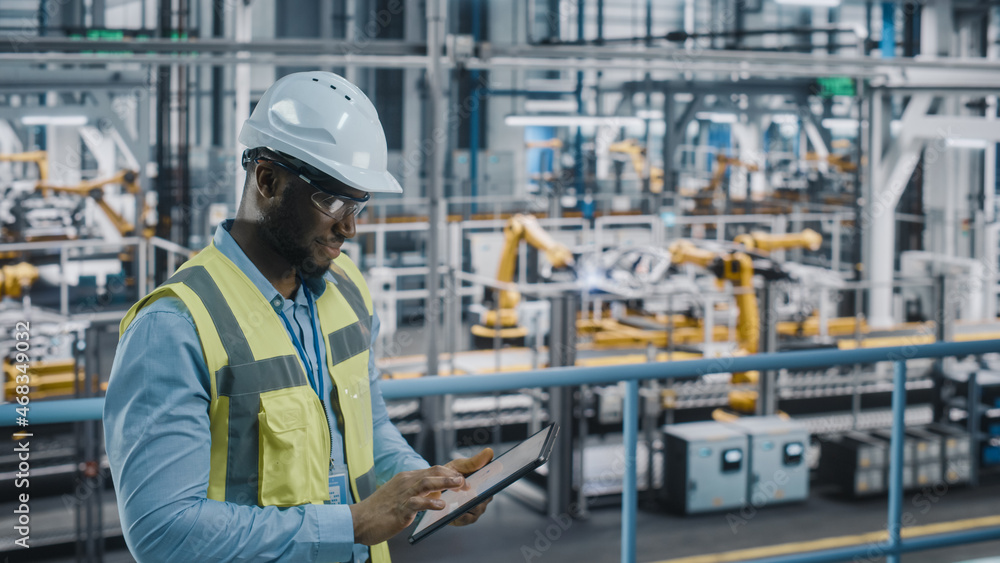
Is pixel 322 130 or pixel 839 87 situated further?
pixel 839 87

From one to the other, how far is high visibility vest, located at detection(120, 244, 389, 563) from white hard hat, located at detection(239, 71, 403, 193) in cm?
20

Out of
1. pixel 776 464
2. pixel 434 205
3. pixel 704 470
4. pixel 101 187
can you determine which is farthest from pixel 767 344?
pixel 101 187

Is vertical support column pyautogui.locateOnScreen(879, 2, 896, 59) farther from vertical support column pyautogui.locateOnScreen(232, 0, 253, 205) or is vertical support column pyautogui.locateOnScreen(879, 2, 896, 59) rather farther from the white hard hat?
the white hard hat

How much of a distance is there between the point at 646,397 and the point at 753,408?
7.35 ft

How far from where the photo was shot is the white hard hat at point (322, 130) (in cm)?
136


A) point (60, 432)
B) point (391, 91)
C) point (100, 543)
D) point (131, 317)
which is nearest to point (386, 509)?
point (131, 317)

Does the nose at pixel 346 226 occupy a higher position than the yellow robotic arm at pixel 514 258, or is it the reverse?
the nose at pixel 346 226

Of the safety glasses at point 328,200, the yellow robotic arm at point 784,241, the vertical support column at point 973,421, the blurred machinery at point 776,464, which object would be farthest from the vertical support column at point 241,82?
the safety glasses at point 328,200

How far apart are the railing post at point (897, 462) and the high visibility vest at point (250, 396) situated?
6.14ft

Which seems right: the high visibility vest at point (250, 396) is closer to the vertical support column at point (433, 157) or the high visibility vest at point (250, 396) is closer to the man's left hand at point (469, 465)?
the man's left hand at point (469, 465)

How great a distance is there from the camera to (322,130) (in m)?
1.37

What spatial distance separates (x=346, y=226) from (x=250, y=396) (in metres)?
0.28

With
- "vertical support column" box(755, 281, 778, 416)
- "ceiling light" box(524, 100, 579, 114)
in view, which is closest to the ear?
"vertical support column" box(755, 281, 778, 416)

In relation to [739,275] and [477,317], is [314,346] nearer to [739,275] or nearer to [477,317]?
[739,275]
